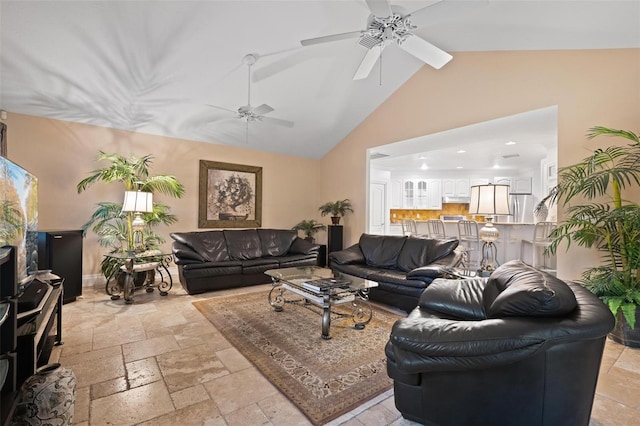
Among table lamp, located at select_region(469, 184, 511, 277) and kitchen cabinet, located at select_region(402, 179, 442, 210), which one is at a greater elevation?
kitchen cabinet, located at select_region(402, 179, 442, 210)

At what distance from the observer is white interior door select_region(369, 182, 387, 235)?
7.56 m

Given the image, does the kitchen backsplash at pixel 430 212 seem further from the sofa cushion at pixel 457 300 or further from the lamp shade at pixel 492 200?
the sofa cushion at pixel 457 300

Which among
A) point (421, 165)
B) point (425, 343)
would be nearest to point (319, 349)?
point (425, 343)

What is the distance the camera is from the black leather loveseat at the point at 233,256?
4230mm

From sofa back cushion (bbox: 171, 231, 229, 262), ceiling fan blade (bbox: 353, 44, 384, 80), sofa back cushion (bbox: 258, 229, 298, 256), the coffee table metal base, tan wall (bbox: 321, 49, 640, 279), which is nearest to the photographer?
the coffee table metal base

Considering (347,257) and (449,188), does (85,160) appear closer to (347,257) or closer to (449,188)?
(347,257)

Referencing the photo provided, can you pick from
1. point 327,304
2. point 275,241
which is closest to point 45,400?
point 327,304

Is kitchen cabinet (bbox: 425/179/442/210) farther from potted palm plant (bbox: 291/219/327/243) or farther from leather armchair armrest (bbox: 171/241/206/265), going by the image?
leather armchair armrest (bbox: 171/241/206/265)

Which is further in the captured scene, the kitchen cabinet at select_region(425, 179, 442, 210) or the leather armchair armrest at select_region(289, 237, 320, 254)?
the kitchen cabinet at select_region(425, 179, 442, 210)

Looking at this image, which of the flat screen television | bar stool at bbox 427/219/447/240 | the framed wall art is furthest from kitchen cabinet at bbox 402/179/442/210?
the flat screen television

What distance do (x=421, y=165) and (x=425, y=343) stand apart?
7533 millimetres

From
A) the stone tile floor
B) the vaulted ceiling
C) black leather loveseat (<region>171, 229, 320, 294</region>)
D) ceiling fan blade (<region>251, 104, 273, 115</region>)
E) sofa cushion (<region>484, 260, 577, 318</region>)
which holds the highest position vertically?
the vaulted ceiling

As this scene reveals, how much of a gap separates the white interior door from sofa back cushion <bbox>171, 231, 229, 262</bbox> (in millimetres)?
3927

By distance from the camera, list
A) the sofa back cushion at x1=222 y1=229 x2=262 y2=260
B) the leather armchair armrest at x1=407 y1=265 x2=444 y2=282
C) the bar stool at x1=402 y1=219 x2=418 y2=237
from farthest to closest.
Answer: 1. the bar stool at x1=402 y1=219 x2=418 y2=237
2. the sofa back cushion at x1=222 y1=229 x2=262 y2=260
3. the leather armchair armrest at x1=407 y1=265 x2=444 y2=282
